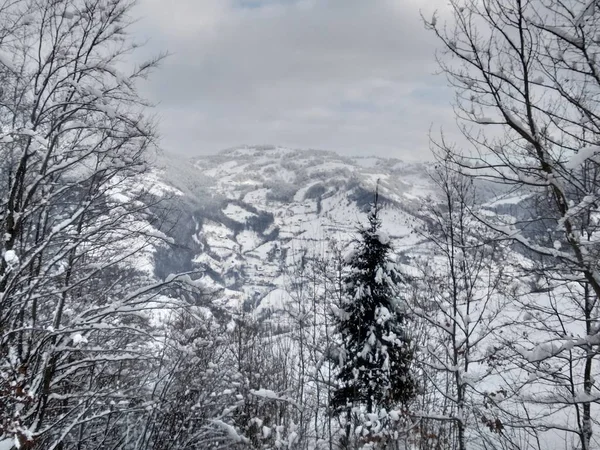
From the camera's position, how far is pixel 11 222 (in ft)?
13.0

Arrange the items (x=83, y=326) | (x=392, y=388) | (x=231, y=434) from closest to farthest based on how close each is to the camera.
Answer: (x=83, y=326), (x=231, y=434), (x=392, y=388)

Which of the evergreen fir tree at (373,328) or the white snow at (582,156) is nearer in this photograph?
the white snow at (582,156)

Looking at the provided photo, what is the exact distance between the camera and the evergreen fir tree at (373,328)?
14.2 metres

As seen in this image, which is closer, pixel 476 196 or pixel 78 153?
pixel 78 153

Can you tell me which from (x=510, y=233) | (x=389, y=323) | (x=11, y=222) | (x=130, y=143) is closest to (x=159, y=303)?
(x=11, y=222)

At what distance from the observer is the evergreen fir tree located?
14.2 metres

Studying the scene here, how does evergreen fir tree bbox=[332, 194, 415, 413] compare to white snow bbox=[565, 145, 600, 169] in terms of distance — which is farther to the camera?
evergreen fir tree bbox=[332, 194, 415, 413]

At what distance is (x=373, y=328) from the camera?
570 inches

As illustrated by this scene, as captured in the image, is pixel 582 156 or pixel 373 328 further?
pixel 373 328

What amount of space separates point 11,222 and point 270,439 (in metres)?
5.31

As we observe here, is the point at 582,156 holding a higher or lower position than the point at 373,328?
higher

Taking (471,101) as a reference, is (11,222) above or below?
below

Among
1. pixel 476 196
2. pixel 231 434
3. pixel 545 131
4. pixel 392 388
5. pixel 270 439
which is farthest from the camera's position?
pixel 392 388

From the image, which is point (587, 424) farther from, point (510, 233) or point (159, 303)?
point (159, 303)
